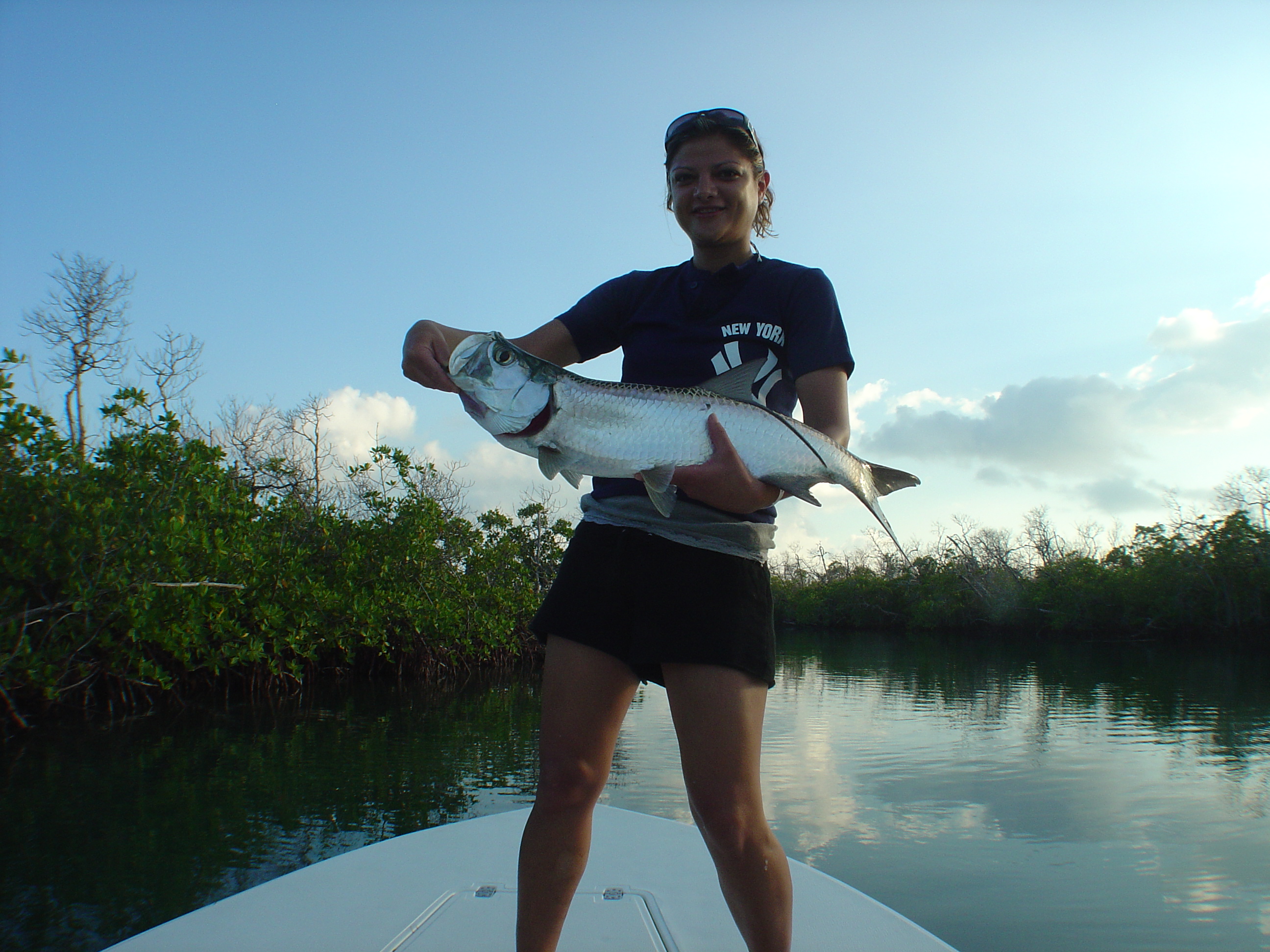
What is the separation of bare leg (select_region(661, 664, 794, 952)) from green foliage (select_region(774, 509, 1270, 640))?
43.1m

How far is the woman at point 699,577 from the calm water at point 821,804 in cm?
330

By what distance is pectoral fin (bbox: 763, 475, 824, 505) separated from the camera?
1825mm

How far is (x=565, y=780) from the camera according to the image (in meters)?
2.03

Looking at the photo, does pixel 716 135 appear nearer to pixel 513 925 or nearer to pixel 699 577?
pixel 699 577

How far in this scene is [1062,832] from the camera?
250 inches

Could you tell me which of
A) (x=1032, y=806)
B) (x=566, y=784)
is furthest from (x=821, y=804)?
(x=566, y=784)

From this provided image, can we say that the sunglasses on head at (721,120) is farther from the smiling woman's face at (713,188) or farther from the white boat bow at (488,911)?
the white boat bow at (488,911)

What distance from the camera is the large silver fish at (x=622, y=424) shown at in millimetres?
1812

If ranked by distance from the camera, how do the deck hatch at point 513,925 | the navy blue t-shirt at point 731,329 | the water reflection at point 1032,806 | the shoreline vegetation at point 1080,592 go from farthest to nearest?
the shoreline vegetation at point 1080,592
the water reflection at point 1032,806
the deck hatch at point 513,925
the navy blue t-shirt at point 731,329

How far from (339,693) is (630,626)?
15.4 m

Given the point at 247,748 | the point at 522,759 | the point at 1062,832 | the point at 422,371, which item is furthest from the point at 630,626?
the point at 247,748

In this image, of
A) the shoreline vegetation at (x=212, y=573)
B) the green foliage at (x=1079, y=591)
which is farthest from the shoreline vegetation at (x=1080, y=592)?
the shoreline vegetation at (x=212, y=573)

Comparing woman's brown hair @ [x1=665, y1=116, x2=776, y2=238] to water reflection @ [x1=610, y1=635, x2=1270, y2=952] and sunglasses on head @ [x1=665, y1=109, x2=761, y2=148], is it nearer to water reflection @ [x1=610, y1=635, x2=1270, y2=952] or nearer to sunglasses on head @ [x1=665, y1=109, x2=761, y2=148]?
sunglasses on head @ [x1=665, y1=109, x2=761, y2=148]

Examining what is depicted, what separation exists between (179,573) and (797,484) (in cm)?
1125
